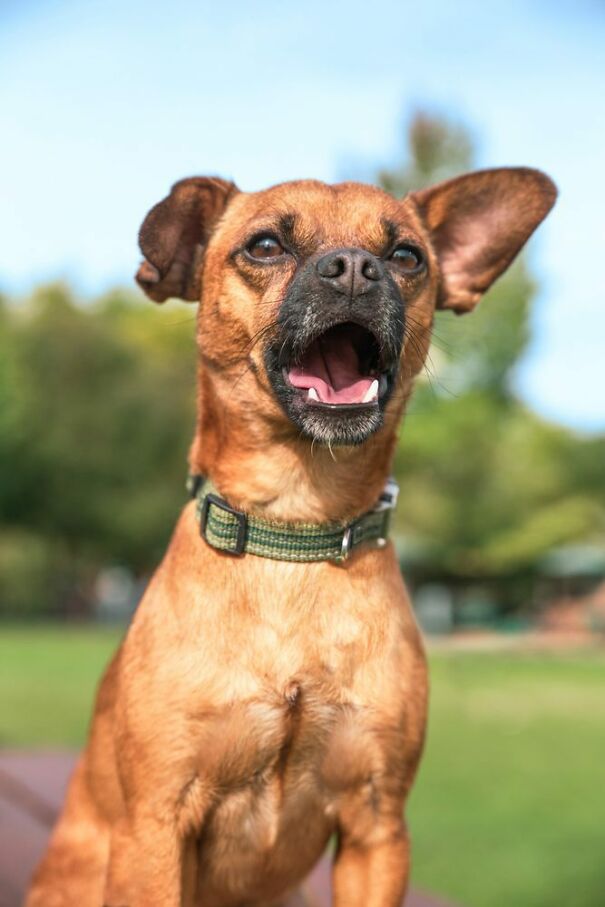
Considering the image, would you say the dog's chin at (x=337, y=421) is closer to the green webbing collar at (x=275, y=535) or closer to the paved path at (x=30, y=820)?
the green webbing collar at (x=275, y=535)

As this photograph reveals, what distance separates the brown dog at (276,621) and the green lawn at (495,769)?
1.89 m

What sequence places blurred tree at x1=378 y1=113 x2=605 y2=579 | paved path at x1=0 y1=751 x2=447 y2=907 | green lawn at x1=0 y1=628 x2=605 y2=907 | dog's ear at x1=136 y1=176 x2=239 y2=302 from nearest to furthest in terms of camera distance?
1. dog's ear at x1=136 y1=176 x2=239 y2=302
2. paved path at x1=0 y1=751 x2=447 y2=907
3. green lawn at x1=0 y1=628 x2=605 y2=907
4. blurred tree at x1=378 y1=113 x2=605 y2=579

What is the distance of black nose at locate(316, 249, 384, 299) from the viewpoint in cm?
250

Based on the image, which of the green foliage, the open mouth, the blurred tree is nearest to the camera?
the open mouth

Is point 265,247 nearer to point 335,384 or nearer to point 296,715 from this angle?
point 335,384

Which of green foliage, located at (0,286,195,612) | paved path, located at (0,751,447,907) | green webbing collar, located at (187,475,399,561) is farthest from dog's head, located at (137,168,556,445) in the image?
green foliage, located at (0,286,195,612)

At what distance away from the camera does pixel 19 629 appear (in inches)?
1080

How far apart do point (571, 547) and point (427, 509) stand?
544cm

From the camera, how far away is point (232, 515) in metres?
2.64

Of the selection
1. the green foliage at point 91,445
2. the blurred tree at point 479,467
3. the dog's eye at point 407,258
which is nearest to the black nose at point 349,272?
the dog's eye at point 407,258

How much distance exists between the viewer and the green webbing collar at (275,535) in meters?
2.63

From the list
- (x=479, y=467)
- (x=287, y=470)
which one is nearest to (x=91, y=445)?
(x=479, y=467)

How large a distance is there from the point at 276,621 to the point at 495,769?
6.95 meters

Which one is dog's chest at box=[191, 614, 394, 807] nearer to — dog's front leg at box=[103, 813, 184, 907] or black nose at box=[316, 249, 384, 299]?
dog's front leg at box=[103, 813, 184, 907]
